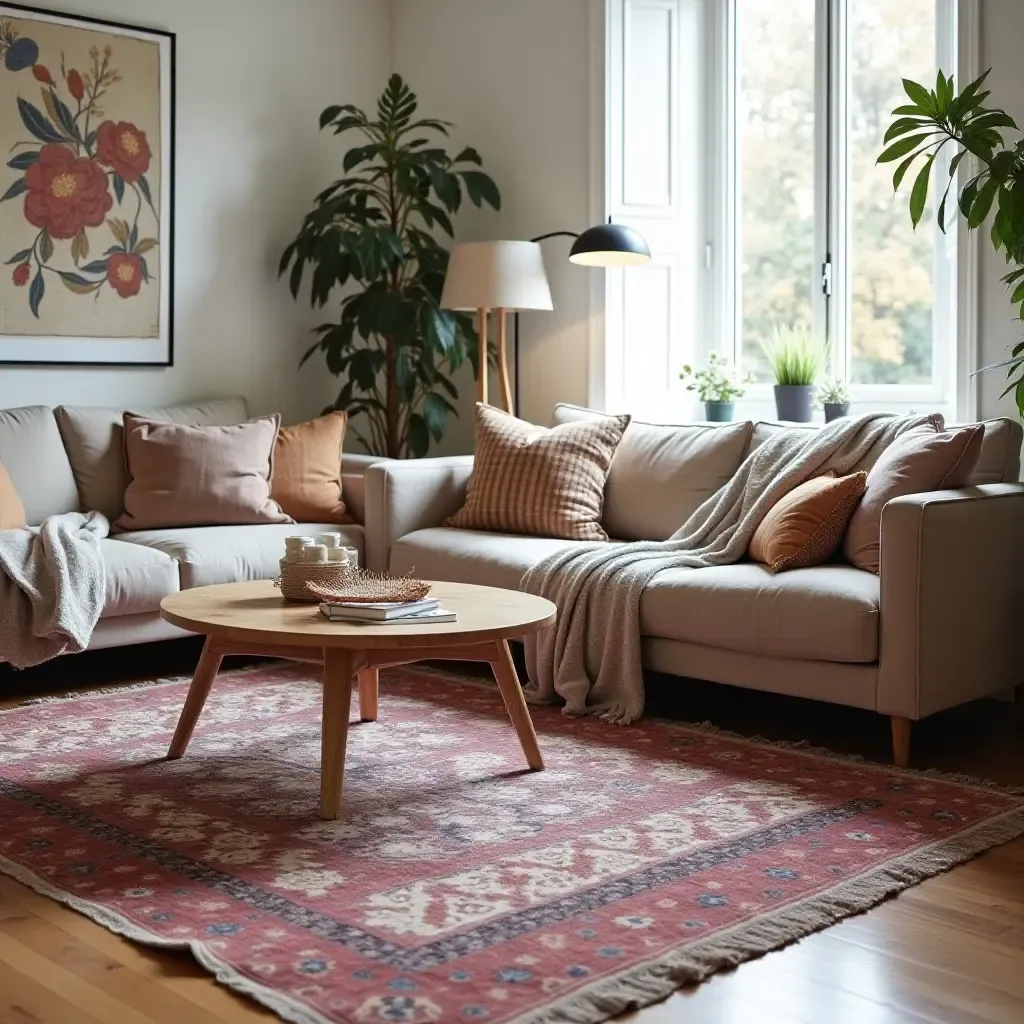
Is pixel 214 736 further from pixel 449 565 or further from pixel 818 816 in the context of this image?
pixel 818 816

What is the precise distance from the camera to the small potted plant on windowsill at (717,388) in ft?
15.8

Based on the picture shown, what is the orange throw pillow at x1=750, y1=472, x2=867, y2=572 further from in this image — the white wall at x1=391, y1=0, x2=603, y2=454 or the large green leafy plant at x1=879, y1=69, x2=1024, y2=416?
the white wall at x1=391, y1=0, x2=603, y2=454

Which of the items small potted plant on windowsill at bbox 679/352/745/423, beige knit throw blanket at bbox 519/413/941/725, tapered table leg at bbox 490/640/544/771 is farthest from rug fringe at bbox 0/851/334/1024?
small potted plant on windowsill at bbox 679/352/745/423

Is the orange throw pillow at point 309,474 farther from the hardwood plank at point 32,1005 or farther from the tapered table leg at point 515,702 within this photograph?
the hardwood plank at point 32,1005

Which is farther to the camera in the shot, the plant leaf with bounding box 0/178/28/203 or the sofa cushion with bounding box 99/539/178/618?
the plant leaf with bounding box 0/178/28/203

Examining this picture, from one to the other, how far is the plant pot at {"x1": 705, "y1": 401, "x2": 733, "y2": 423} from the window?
0.24 m

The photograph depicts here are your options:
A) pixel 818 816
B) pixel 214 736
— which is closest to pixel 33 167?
pixel 214 736

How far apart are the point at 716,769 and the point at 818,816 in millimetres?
408

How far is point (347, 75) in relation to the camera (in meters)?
5.77

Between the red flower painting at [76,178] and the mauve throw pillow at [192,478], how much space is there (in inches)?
25.6

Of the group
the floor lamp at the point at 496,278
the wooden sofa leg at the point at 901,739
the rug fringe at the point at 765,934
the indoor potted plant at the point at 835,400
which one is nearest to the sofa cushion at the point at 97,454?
the floor lamp at the point at 496,278

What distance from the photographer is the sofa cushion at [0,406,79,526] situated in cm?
449

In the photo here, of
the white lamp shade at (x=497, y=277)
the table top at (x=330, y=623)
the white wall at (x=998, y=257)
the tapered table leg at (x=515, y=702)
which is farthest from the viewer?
the white lamp shade at (x=497, y=277)

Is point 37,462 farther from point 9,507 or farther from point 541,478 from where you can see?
point 541,478
